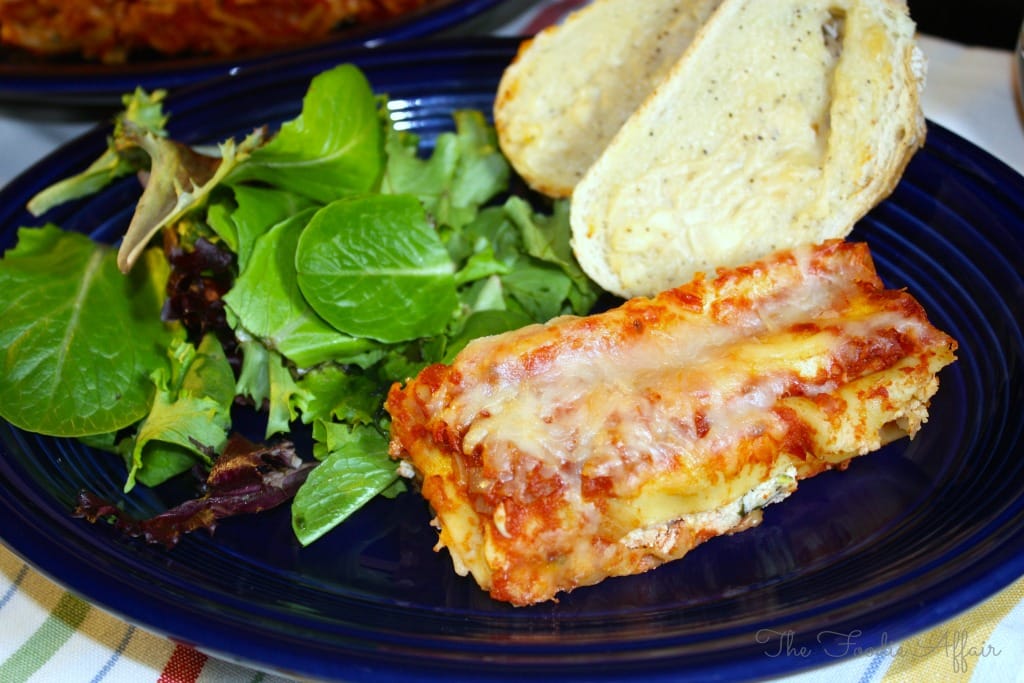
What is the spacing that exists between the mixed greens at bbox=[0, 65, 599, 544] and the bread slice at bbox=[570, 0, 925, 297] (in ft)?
0.98

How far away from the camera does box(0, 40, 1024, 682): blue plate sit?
1.89 m

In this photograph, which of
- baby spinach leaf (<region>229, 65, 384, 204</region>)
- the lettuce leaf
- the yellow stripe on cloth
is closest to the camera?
the yellow stripe on cloth

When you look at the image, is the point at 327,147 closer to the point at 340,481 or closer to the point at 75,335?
the point at 75,335

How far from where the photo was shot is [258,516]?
2500mm

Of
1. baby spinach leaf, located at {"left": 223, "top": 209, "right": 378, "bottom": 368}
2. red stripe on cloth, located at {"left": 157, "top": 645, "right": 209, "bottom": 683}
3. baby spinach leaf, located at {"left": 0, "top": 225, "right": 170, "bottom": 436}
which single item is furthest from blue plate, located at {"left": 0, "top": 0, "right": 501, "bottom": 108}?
red stripe on cloth, located at {"left": 157, "top": 645, "right": 209, "bottom": 683}

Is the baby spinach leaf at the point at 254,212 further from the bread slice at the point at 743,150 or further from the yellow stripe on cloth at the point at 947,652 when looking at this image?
the yellow stripe on cloth at the point at 947,652

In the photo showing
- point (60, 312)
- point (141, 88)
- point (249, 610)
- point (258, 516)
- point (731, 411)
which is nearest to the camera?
point (249, 610)

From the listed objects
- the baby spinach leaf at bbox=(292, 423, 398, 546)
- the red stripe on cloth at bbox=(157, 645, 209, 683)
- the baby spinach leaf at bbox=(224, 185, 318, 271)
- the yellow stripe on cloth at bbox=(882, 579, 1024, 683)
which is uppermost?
the baby spinach leaf at bbox=(224, 185, 318, 271)

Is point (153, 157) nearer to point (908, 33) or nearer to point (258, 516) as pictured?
point (258, 516)

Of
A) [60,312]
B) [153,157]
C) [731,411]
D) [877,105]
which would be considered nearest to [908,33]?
[877,105]

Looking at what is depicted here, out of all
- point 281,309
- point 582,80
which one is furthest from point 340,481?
point 582,80

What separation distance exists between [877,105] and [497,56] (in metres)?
1.50

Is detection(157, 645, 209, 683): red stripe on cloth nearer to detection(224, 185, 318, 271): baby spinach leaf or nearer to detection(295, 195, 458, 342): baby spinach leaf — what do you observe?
detection(295, 195, 458, 342): baby spinach leaf

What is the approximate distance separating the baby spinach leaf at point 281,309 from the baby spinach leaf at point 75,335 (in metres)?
0.30
